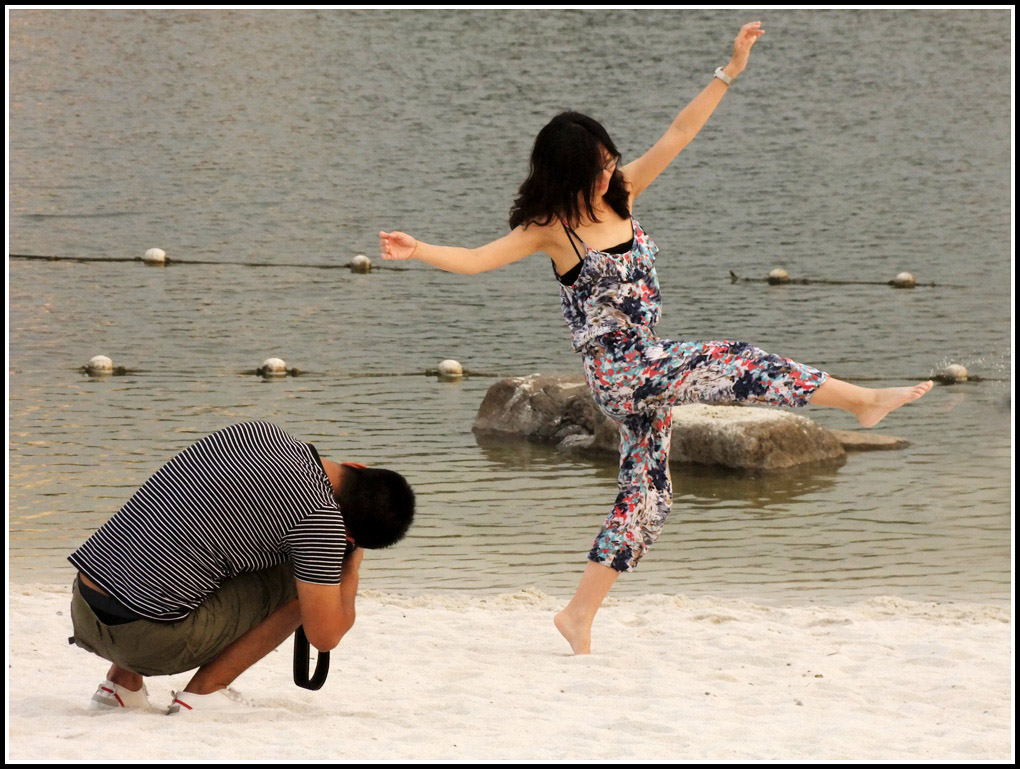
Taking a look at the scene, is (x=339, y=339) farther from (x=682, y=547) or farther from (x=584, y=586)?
(x=584, y=586)

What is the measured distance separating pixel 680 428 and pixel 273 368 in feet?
12.6

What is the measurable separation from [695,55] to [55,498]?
2825cm

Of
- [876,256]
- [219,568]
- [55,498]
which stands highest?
[219,568]

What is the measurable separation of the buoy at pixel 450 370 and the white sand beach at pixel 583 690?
5.41 m

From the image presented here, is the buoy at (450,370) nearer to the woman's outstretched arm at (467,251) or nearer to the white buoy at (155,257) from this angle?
the white buoy at (155,257)

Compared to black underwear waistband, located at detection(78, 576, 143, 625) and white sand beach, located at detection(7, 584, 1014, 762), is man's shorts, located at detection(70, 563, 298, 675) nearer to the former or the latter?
black underwear waistband, located at detection(78, 576, 143, 625)

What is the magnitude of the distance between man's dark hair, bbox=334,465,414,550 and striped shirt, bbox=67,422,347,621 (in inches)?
2.6

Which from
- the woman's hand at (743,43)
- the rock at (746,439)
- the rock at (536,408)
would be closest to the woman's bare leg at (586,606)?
the woman's hand at (743,43)

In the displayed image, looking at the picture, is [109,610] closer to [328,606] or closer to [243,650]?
[243,650]

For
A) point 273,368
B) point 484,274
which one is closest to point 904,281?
point 484,274

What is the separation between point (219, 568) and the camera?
3998 millimetres

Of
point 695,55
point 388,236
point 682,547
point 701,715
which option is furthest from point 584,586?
point 695,55

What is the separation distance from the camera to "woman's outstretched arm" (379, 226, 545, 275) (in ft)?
14.3

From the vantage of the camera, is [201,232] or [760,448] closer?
[760,448]
